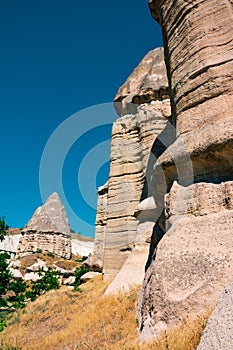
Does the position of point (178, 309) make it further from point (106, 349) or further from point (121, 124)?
point (121, 124)

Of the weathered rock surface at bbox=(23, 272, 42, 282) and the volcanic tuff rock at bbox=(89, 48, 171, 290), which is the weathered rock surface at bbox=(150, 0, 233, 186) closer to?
the volcanic tuff rock at bbox=(89, 48, 171, 290)

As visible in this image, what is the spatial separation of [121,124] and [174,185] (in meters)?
7.81

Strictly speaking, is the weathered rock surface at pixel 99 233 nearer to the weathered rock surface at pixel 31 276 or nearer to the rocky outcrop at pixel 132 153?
the rocky outcrop at pixel 132 153

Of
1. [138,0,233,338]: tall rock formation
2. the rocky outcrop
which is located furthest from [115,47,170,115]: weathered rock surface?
[138,0,233,338]: tall rock formation

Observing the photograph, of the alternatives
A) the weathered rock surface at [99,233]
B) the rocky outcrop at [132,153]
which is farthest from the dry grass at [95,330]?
the weathered rock surface at [99,233]

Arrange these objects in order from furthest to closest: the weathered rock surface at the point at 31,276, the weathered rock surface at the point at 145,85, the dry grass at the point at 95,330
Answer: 1. the weathered rock surface at the point at 31,276
2. the weathered rock surface at the point at 145,85
3. the dry grass at the point at 95,330

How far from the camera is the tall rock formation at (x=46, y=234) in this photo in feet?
114

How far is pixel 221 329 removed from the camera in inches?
84.4

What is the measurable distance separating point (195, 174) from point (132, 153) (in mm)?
6934

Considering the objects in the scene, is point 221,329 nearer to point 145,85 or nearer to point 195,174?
point 195,174

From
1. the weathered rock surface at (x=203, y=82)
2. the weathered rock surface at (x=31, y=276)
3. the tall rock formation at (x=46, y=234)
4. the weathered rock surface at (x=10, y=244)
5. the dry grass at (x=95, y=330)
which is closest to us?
the dry grass at (x=95, y=330)

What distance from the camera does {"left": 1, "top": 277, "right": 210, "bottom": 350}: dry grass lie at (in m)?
3.21

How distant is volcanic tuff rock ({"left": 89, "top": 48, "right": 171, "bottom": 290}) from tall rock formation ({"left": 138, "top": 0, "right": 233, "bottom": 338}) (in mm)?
3920

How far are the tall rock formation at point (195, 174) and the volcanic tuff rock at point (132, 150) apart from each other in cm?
392
